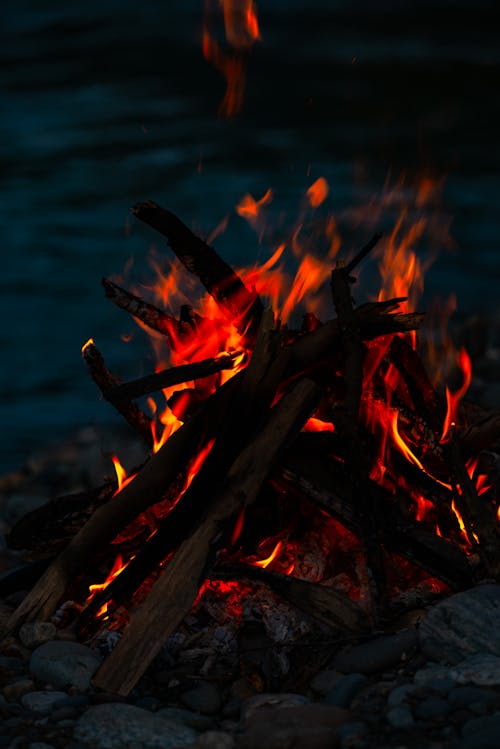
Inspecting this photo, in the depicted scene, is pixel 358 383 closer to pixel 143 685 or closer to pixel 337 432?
pixel 337 432

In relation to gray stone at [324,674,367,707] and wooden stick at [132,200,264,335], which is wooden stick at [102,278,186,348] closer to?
wooden stick at [132,200,264,335]

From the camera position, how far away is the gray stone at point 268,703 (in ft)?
13.2

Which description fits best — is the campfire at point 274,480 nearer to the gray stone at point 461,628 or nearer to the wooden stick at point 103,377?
the wooden stick at point 103,377

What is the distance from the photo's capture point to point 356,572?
4.91m

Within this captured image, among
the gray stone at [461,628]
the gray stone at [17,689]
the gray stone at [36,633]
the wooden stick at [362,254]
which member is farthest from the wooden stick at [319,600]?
the wooden stick at [362,254]

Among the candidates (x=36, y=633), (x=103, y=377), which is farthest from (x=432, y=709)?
(x=103, y=377)

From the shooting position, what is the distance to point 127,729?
12.8 feet

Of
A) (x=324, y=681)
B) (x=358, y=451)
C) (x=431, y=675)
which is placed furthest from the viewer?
(x=358, y=451)

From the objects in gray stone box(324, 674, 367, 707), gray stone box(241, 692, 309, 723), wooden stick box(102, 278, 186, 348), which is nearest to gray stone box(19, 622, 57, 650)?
gray stone box(241, 692, 309, 723)

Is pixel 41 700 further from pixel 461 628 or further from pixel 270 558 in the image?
pixel 461 628

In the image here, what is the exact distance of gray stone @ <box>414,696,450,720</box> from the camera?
3666mm

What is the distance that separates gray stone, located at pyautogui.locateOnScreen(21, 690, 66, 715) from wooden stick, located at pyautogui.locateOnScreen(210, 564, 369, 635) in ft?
3.02

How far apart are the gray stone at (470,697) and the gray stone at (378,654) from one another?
46 cm

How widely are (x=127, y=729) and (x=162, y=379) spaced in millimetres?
1563
